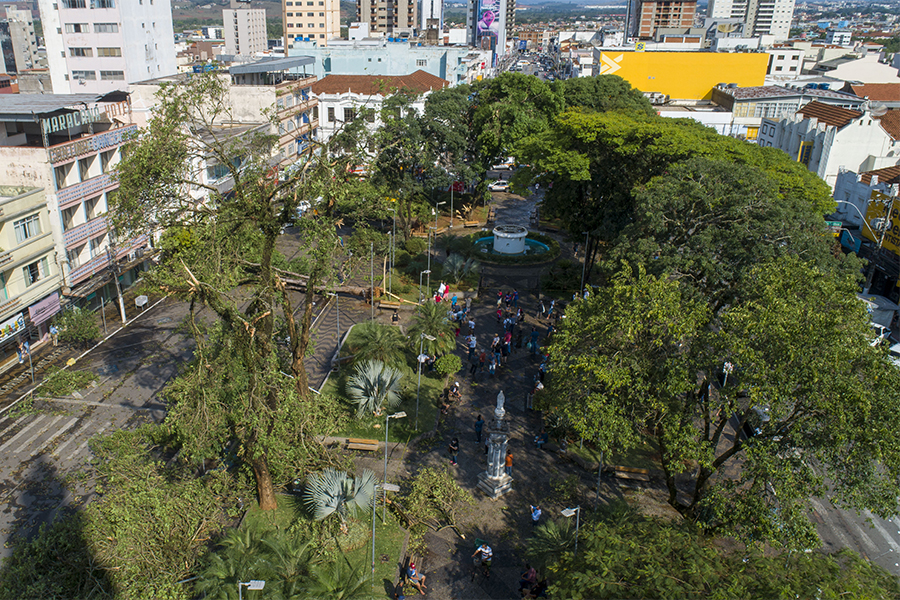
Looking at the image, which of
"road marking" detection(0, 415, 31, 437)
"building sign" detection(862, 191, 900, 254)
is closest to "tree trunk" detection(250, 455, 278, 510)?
"road marking" detection(0, 415, 31, 437)

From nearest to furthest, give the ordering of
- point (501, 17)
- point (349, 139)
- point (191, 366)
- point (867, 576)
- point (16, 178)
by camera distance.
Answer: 1. point (867, 576)
2. point (191, 366)
3. point (349, 139)
4. point (16, 178)
5. point (501, 17)

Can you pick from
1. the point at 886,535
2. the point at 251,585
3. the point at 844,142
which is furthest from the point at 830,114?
the point at 251,585

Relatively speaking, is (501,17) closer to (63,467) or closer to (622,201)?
(622,201)


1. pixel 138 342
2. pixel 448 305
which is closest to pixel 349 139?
pixel 448 305

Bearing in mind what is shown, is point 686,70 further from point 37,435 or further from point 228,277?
point 37,435

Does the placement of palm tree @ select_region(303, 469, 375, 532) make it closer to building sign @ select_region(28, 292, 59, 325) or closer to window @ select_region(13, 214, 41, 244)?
building sign @ select_region(28, 292, 59, 325)
